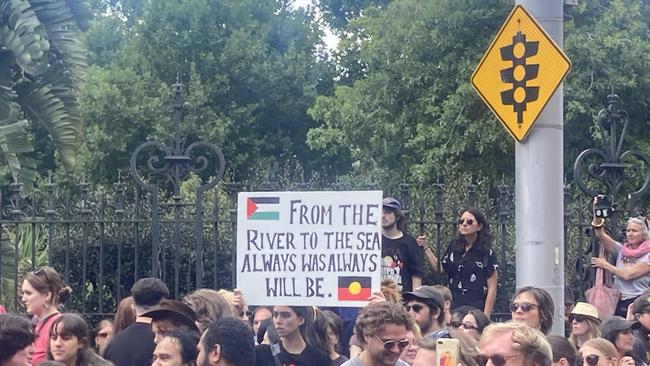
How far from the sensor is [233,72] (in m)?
35.3

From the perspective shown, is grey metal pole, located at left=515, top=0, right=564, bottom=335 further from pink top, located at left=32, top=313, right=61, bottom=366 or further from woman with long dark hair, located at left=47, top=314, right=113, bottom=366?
pink top, located at left=32, top=313, right=61, bottom=366

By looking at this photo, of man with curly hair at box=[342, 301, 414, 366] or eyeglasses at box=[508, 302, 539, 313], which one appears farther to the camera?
eyeglasses at box=[508, 302, 539, 313]

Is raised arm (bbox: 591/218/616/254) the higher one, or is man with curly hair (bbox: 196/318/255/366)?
raised arm (bbox: 591/218/616/254)

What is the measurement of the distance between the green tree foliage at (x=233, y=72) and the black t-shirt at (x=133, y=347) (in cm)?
2580

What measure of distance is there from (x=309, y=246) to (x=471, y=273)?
261 cm

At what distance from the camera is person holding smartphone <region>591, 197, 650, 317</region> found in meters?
10.4

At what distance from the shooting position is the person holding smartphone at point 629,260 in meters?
10.4

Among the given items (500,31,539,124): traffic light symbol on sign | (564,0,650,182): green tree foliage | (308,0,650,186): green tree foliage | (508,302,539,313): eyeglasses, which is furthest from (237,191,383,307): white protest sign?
(564,0,650,182): green tree foliage

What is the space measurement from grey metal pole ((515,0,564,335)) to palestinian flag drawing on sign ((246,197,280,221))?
58.1 inches

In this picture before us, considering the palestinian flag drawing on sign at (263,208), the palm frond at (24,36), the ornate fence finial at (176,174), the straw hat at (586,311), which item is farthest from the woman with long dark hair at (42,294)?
the palm frond at (24,36)

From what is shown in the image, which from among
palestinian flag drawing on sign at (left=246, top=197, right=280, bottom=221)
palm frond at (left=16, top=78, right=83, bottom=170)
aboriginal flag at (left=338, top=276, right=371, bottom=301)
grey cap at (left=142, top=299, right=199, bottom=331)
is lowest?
grey cap at (left=142, top=299, right=199, bottom=331)

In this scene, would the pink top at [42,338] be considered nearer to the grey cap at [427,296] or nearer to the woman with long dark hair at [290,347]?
the woman with long dark hair at [290,347]

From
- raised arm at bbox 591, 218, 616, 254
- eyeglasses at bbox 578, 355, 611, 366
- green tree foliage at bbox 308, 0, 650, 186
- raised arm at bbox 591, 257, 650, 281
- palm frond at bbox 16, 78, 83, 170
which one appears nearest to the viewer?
eyeglasses at bbox 578, 355, 611, 366

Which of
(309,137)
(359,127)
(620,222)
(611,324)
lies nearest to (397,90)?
(359,127)
